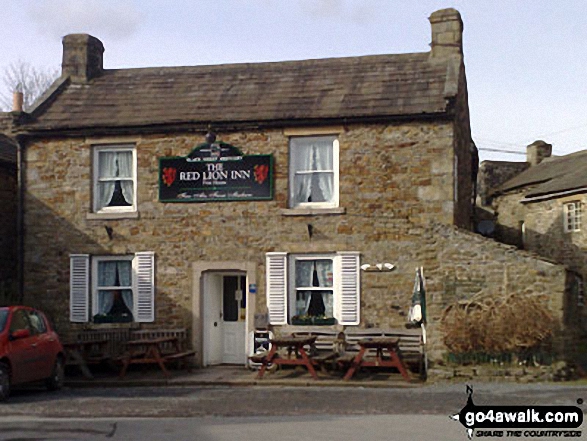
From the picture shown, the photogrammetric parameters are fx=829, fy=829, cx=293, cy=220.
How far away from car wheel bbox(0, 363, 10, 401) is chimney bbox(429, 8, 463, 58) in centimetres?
1208

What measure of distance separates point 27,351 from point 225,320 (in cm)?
574

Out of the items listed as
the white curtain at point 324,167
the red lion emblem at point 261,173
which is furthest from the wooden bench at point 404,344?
the red lion emblem at point 261,173

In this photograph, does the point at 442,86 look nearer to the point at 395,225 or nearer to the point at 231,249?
the point at 395,225

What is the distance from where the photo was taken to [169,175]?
747 inches

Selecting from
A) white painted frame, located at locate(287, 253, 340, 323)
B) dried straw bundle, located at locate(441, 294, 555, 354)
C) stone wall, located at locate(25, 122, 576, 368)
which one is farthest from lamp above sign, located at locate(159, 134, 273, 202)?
dried straw bundle, located at locate(441, 294, 555, 354)

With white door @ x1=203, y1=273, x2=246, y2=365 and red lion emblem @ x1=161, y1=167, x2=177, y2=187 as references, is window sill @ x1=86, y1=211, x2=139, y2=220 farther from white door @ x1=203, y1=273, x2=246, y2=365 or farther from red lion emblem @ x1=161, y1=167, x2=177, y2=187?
white door @ x1=203, y1=273, x2=246, y2=365

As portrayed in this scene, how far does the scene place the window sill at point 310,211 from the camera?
1806cm

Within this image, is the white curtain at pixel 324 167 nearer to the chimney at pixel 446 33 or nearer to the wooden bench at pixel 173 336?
the chimney at pixel 446 33

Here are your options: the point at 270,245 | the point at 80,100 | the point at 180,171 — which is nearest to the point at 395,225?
the point at 270,245

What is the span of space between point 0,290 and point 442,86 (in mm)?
11286

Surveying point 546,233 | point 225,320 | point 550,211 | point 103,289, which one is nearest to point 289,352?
point 225,320

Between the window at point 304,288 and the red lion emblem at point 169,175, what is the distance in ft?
9.38

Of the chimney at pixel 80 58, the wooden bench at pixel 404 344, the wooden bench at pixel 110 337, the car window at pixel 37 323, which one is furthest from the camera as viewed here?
the chimney at pixel 80 58

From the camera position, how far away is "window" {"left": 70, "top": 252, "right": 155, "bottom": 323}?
19.1 metres
